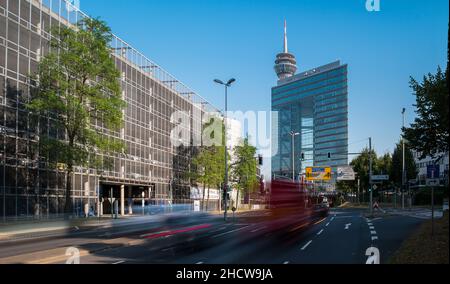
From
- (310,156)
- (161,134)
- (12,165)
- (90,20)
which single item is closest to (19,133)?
(12,165)

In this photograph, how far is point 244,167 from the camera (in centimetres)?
9344

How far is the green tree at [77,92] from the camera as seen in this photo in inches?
1704

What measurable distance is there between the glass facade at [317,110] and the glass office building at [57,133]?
76756 mm

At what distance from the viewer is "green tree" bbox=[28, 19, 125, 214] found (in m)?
43.3

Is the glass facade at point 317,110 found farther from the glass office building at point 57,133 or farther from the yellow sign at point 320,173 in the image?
the glass office building at point 57,133

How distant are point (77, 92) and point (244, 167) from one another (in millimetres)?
51335

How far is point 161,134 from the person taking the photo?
79188 millimetres

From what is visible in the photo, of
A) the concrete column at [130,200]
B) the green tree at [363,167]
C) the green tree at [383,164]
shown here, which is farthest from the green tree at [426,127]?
the green tree at [383,164]

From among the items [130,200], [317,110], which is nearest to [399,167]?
[130,200]

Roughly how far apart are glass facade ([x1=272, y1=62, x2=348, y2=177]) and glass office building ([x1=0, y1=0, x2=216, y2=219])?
3022 inches

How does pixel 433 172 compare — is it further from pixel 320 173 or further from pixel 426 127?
pixel 320 173
